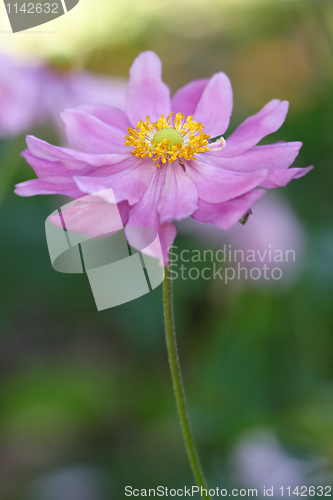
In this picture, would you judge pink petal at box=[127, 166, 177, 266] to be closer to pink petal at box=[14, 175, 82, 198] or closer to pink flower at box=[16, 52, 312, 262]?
pink flower at box=[16, 52, 312, 262]

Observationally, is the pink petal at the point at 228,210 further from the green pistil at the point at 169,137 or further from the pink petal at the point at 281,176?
the green pistil at the point at 169,137

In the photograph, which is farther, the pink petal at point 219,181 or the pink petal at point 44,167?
the pink petal at point 44,167

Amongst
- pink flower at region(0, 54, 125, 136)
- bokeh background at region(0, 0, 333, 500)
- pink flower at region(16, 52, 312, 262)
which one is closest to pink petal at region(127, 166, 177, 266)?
pink flower at region(16, 52, 312, 262)

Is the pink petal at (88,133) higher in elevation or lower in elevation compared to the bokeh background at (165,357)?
higher

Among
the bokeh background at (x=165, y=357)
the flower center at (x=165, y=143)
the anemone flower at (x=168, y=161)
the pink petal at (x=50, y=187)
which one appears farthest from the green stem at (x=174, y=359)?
the bokeh background at (x=165, y=357)

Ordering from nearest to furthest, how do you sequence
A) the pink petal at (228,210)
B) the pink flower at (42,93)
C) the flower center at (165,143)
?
the pink petal at (228,210) < the flower center at (165,143) < the pink flower at (42,93)

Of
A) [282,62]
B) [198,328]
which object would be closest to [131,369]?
[198,328]

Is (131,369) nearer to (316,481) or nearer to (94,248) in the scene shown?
(316,481)

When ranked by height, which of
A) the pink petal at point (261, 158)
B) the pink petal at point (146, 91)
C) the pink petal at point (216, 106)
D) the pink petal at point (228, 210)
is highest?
the pink petal at point (146, 91)
